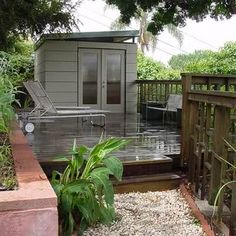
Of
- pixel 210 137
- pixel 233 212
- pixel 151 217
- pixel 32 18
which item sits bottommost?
pixel 151 217

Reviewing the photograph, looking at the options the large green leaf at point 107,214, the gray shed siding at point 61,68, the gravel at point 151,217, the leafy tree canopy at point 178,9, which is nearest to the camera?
the large green leaf at point 107,214

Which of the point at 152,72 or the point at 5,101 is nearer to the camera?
the point at 5,101

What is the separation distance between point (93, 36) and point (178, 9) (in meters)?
2.81

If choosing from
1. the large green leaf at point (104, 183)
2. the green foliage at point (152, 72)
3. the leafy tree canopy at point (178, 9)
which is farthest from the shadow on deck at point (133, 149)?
the green foliage at point (152, 72)

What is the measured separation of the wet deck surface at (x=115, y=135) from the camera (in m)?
4.65

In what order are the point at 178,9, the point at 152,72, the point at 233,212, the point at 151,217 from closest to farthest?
the point at 233,212, the point at 151,217, the point at 178,9, the point at 152,72

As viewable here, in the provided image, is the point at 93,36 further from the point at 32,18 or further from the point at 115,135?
the point at 115,135

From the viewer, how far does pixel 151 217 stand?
333 cm

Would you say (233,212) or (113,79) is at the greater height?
(113,79)

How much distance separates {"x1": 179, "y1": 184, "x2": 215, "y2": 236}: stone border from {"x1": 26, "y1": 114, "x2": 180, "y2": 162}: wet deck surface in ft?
2.01

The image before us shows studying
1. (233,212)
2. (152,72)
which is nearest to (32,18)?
(152,72)

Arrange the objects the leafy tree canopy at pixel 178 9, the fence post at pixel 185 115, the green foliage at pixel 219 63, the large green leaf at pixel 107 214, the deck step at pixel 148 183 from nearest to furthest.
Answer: the large green leaf at pixel 107 214 < the deck step at pixel 148 183 < the fence post at pixel 185 115 < the leafy tree canopy at pixel 178 9 < the green foliage at pixel 219 63

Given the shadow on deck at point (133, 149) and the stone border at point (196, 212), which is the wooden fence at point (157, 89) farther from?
the stone border at point (196, 212)

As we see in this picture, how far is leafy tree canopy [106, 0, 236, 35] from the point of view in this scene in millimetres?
7855
